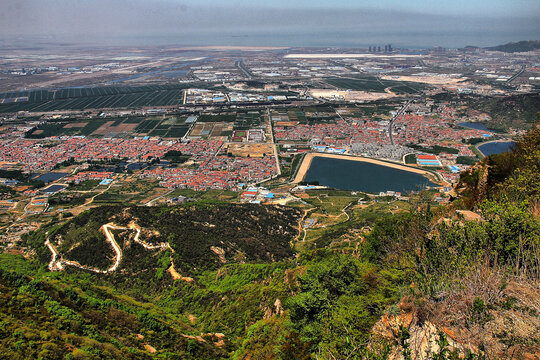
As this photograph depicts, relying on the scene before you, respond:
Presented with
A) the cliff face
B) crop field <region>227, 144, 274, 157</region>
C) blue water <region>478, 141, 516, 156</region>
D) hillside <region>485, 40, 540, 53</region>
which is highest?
hillside <region>485, 40, 540, 53</region>

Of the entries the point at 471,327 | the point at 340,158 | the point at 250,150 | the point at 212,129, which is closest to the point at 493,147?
the point at 340,158

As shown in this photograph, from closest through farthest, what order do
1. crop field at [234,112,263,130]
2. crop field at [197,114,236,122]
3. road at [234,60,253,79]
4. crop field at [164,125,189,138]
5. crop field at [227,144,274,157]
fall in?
crop field at [227,144,274,157] < crop field at [164,125,189,138] < crop field at [234,112,263,130] < crop field at [197,114,236,122] < road at [234,60,253,79]

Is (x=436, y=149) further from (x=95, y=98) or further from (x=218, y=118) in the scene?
(x=95, y=98)

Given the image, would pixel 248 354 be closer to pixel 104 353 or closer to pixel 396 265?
pixel 104 353

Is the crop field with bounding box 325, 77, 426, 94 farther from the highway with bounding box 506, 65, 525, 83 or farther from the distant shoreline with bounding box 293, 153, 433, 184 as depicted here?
the distant shoreline with bounding box 293, 153, 433, 184

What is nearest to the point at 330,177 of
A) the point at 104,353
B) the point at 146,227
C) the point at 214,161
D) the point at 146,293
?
the point at 214,161

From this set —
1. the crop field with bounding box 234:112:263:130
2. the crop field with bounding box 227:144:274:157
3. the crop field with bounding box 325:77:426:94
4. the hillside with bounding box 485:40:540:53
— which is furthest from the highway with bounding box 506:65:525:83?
the crop field with bounding box 227:144:274:157

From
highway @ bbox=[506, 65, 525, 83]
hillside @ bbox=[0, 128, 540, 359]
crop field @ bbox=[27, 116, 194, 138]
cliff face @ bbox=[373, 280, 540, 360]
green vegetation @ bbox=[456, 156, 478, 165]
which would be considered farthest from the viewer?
highway @ bbox=[506, 65, 525, 83]
